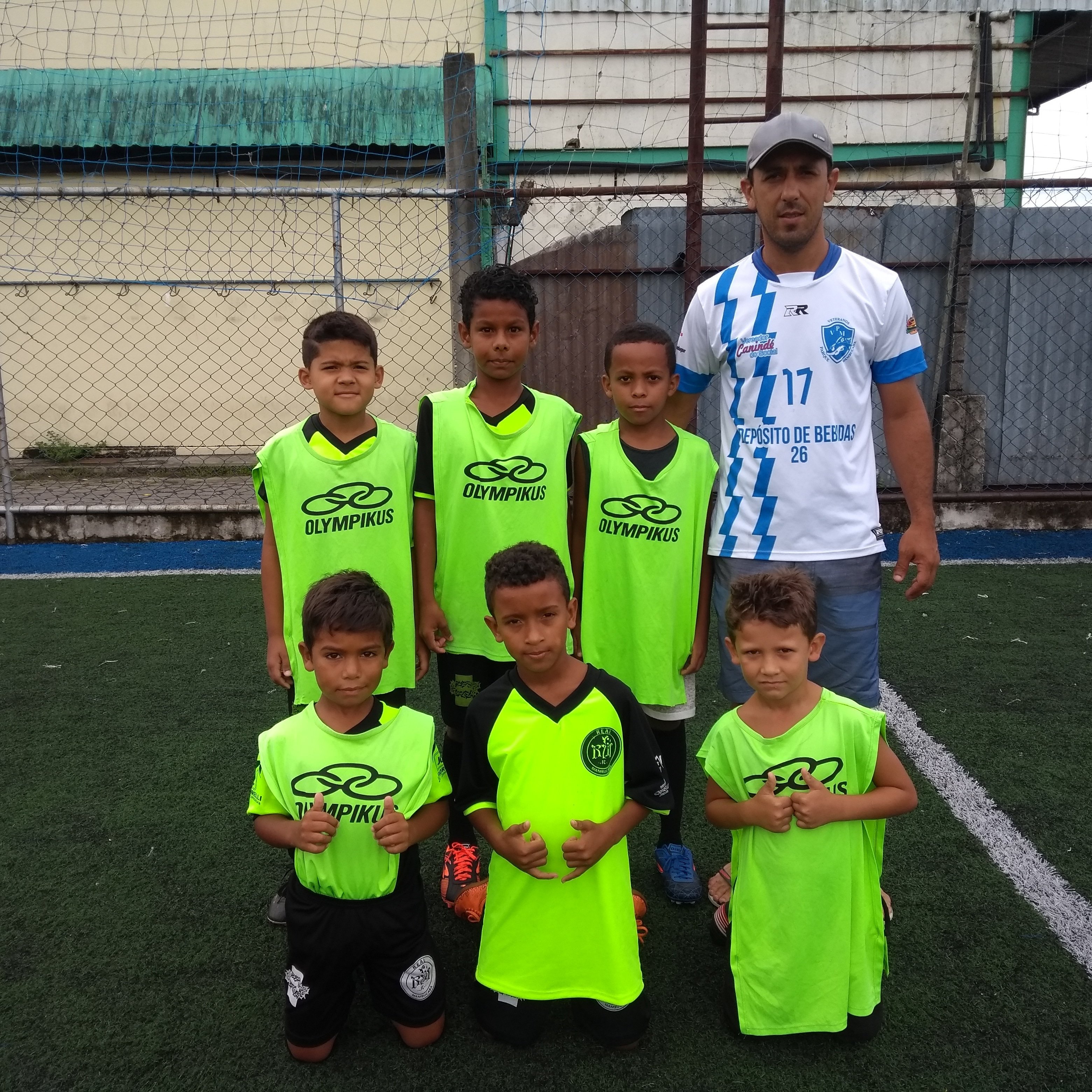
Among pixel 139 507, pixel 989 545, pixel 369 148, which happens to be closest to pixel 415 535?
pixel 139 507

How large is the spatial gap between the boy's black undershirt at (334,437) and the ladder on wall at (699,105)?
3.42m

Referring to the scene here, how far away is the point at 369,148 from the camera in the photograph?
9.23 metres

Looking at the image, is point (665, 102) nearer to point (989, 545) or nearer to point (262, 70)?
point (262, 70)

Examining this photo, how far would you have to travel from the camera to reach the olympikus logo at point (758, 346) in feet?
7.52

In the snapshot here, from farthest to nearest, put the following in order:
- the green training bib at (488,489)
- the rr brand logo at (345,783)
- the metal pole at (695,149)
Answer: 1. the metal pole at (695,149)
2. the green training bib at (488,489)
3. the rr brand logo at (345,783)

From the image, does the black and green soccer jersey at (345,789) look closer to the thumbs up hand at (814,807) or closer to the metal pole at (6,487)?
the thumbs up hand at (814,807)

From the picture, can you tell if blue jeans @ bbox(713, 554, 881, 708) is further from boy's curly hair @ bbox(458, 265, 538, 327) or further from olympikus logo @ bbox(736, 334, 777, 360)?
boy's curly hair @ bbox(458, 265, 538, 327)

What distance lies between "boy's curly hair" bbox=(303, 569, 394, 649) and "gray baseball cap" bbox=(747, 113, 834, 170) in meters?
1.32

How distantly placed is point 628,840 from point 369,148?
26.8ft

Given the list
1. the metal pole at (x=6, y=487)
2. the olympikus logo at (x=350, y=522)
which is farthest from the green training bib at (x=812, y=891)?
the metal pole at (x=6, y=487)

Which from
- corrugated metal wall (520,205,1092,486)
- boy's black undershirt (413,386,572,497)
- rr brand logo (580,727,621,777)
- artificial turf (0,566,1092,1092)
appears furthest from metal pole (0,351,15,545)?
rr brand logo (580,727,621,777)

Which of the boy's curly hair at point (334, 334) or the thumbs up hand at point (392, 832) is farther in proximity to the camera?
the boy's curly hair at point (334, 334)

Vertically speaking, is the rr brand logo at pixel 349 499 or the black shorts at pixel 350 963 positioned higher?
the rr brand logo at pixel 349 499

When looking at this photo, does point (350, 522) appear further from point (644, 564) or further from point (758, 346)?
point (758, 346)
